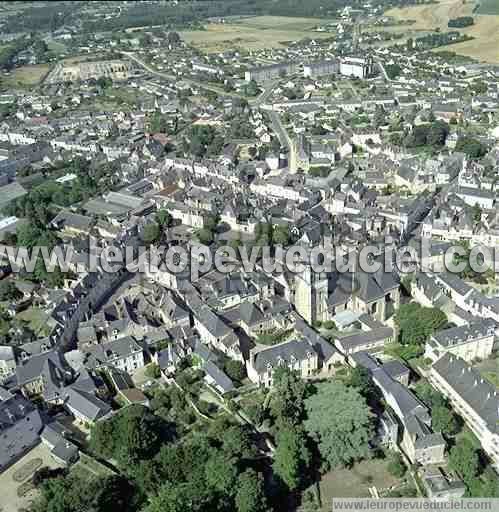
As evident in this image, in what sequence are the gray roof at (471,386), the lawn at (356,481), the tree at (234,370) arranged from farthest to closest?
the tree at (234,370) < the gray roof at (471,386) < the lawn at (356,481)

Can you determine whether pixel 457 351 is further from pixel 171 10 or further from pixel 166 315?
pixel 171 10

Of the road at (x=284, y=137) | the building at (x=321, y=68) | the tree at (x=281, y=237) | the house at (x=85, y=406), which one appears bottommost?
the house at (x=85, y=406)

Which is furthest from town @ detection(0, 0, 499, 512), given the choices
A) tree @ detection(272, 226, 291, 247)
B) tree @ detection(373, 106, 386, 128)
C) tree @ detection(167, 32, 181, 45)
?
tree @ detection(167, 32, 181, 45)

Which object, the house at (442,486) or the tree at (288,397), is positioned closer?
the house at (442,486)

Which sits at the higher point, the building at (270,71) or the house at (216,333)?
the building at (270,71)

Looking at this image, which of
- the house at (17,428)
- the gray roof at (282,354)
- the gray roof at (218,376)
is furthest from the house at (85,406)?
the gray roof at (282,354)

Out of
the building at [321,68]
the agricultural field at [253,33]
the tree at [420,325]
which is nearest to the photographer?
the tree at [420,325]

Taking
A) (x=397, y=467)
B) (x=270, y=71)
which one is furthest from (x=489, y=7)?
(x=397, y=467)

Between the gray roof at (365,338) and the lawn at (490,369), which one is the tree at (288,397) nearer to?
the gray roof at (365,338)
